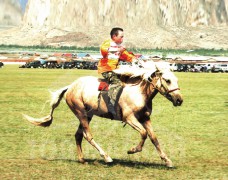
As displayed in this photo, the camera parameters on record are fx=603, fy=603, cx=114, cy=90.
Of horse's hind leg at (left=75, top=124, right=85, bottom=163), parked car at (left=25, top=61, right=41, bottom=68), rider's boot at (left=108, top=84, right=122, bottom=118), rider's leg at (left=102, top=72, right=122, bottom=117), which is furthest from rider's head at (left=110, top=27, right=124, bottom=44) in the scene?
parked car at (left=25, top=61, right=41, bottom=68)

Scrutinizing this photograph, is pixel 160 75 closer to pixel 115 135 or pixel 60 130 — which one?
pixel 115 135

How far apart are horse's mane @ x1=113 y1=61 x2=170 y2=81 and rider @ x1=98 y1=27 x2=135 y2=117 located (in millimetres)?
169

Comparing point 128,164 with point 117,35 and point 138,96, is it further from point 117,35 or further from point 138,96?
point 117,35

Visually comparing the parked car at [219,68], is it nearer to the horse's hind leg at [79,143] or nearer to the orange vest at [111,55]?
the horse's hind leg at [79,143]

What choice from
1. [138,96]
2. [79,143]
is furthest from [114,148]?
[138,96]

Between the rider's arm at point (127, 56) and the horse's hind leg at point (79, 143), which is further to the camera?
the horse's hind leg at point (79, 143)

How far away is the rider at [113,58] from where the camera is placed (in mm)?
11531

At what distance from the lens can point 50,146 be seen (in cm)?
1477

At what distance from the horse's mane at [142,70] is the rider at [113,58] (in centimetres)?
17

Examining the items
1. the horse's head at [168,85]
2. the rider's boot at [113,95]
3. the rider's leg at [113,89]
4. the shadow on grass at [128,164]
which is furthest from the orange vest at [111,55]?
the shadow on grass at [128,164]

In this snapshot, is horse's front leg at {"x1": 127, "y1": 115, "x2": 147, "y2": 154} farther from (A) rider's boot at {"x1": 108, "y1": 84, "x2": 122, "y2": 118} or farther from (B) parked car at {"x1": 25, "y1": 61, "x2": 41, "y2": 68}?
(B) parked car at {"x1": 25, "y1": 61, "x2": 41, "y2": 68}

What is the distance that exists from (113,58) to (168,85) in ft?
3.90

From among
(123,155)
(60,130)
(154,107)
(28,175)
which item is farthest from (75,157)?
(154,107)

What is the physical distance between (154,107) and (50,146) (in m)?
13.3
